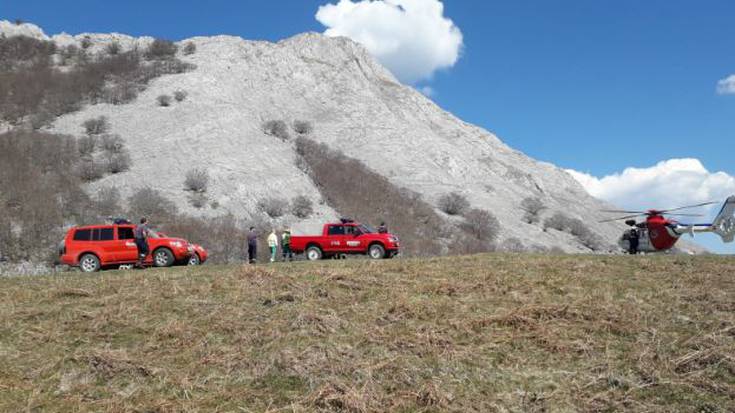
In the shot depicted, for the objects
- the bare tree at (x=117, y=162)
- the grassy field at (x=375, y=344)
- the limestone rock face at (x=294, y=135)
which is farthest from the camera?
the limestone rock face at (x=294, y=135)

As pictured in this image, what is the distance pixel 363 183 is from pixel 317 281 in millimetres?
29396

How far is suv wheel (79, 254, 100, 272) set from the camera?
20.5 metres

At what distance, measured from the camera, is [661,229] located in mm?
23188

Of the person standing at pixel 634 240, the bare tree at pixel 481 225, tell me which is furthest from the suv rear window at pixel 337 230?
the bare tree at pixel 481 225

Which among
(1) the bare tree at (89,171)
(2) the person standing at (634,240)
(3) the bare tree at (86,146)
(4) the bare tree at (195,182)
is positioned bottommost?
(2) the person standing at (634,240)

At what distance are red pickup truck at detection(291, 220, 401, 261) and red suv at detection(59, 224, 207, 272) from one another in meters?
5.87

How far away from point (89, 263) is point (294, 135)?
29.7 metres

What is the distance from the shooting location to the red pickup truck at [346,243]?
2431 centimetres

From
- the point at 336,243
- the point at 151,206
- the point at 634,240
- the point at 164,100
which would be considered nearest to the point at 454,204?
the point at 634,240

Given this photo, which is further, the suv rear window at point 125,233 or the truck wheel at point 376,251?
the truck wheel at point 376,251

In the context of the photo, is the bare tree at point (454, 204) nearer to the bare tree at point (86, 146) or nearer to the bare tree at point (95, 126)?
the bare tree at point (86, 146)

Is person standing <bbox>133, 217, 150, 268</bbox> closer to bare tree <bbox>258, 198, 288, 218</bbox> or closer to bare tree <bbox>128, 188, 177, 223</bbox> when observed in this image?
bare tree <bbox>128, 188, 177, 223</bbox>

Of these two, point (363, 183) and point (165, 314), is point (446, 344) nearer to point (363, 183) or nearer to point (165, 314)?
point (165, 314)

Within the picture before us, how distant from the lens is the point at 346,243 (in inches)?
970
